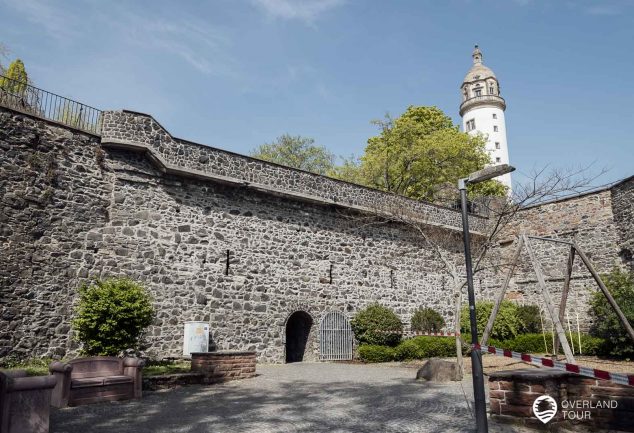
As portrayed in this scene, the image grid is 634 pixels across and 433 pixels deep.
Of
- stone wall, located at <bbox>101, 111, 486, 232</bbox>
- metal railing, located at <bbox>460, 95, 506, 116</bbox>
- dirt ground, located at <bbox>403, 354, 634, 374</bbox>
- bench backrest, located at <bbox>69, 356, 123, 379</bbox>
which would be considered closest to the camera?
bench backrest, located at <bbox>69, 356, 123, 379</bbox>

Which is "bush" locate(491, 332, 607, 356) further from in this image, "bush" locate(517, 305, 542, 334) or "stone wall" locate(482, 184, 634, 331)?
"stone wall" locate(482, 184, 634, 331)

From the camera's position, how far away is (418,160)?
2706 cm

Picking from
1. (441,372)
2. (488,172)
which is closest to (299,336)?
(441,372)

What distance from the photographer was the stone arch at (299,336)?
15.3m

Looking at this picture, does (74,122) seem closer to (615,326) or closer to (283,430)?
(283,430)

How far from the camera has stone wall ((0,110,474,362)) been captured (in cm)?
1099

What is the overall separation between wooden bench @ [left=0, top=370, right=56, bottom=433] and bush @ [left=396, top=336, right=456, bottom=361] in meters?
11.6

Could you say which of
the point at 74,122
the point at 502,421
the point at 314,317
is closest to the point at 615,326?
the point at 314,317

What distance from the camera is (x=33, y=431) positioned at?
5363mm

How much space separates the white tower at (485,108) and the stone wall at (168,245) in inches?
1497

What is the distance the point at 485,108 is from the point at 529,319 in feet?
121

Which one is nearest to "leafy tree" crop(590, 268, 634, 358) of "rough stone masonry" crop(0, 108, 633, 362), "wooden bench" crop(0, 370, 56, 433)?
"rough stone masonry" crop(0, 108, 633, 362)

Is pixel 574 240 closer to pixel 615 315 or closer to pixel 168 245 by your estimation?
pixel 615 315

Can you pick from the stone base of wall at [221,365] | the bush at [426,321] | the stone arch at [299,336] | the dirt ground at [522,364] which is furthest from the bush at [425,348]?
the stone base of wall at [221,365]
